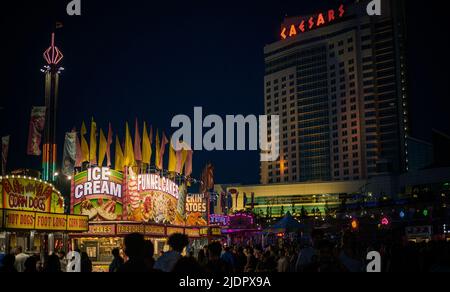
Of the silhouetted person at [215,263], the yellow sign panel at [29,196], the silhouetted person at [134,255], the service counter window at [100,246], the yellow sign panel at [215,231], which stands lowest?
the service counter window at [100,246]

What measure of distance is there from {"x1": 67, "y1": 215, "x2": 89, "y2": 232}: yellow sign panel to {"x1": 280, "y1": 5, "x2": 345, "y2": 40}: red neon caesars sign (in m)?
136

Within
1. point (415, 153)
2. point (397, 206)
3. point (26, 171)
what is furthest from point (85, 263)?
point (415, 153)

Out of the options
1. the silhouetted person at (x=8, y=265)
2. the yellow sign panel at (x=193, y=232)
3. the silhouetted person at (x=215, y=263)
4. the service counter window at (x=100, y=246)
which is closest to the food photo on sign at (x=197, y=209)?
the yellow sign panel at (x=193, y=232)

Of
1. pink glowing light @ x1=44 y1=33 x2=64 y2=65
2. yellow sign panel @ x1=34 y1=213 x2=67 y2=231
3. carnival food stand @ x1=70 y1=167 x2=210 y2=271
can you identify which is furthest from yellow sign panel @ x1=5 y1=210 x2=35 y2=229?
pink glowing light @ x1=44 y1=33 x2=64 y2=65

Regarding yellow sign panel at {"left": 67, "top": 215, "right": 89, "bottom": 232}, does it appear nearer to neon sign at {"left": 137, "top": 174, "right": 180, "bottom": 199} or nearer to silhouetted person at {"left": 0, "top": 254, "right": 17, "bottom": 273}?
neon sign at {"left": 137, "top": 174, "right": 180, "bottom": 199}

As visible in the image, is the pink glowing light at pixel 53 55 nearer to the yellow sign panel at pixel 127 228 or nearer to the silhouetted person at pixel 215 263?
the yellow sign panel at pixel 127 228

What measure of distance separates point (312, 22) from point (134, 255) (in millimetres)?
157313

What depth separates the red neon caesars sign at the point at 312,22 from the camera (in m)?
155

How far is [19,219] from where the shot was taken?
23.0 m

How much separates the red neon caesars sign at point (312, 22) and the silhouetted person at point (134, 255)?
154648 millimetres

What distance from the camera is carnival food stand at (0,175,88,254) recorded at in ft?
74.4

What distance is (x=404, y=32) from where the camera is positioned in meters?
165

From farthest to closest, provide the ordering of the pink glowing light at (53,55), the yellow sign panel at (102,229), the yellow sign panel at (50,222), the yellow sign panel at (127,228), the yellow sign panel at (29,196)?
the pink glowing light at (53,55) → the yellow sign panel at (127,228) → the yellow sign panel at (102,229) → the yellow sign panel at (50,222) → the yellow sign panel at (29,196)
